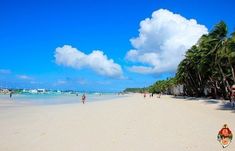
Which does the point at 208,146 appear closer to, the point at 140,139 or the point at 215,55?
the point at 140,139

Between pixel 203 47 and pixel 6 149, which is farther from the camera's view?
pixel 203 47

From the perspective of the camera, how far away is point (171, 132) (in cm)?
1247

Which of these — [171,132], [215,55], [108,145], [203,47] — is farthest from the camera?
[203,47]

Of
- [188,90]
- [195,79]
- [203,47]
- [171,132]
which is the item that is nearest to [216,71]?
[203,47]

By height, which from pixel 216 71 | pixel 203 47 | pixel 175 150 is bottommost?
pixel 175 150

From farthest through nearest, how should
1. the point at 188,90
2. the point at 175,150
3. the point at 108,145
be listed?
1. the point at 188,90
2. the point at 108,145
3. the point at 175,150

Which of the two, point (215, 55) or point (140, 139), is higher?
point (215, 55)

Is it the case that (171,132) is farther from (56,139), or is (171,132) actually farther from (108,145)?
(56,139)

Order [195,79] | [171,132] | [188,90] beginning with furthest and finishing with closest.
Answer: [188,90]
[195,79]
[171,132]

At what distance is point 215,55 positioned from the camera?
4656cm

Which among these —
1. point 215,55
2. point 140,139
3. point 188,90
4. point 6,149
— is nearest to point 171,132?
point 140,139

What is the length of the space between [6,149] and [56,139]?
195 centimetres

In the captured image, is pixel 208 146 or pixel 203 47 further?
pixel 203 47

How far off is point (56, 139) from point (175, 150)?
4023mm
